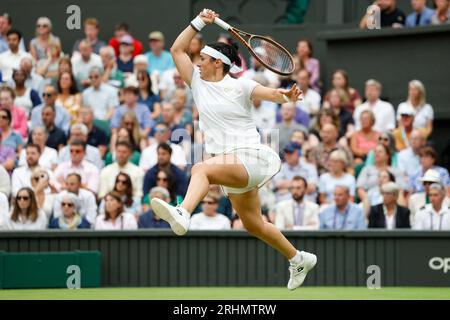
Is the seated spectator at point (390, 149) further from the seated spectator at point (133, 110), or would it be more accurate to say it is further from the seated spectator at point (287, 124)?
the seated spectator at point (133, 110)

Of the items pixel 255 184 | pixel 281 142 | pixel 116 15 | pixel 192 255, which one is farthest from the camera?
pixel 116 15

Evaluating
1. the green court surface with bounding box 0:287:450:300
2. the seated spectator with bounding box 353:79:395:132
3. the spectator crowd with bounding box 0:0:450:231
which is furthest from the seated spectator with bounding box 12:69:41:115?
the green court surface with bounding box 0:287:450:300

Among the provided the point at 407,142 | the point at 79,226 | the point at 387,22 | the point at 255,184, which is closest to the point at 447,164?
the point at 407,142

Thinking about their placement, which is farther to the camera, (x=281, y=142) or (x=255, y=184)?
(x=281, y=142)

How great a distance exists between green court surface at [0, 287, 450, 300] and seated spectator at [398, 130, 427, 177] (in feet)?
8.25

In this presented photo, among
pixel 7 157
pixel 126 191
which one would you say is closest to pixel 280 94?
pixel 126 191

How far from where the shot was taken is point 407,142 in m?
14.1

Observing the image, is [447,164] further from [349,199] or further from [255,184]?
[255,184]

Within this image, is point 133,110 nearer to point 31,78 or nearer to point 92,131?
point 92,131

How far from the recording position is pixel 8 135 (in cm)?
1437

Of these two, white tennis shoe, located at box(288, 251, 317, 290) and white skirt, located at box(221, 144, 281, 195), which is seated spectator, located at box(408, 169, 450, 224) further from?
white skirt, located at box(221, 144, 281, 195)

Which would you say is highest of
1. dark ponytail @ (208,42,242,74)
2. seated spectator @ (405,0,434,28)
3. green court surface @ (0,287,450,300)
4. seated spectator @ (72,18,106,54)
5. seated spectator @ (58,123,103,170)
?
seated spectator @ (405,0,434,28)

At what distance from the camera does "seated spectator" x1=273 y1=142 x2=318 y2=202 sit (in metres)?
13.3

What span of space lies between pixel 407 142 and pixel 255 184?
5.57 meters
